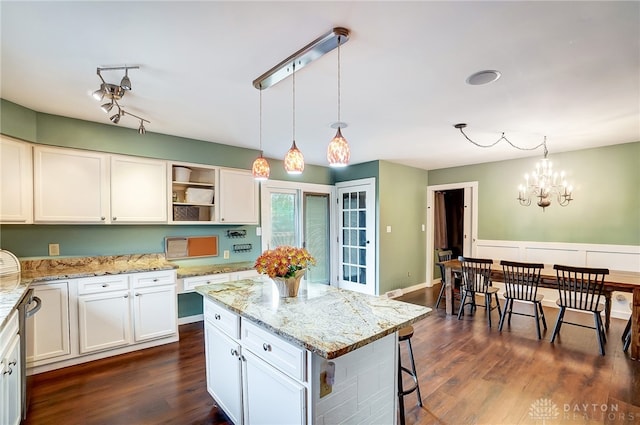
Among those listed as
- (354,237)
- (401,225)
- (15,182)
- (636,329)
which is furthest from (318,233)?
(636,329)

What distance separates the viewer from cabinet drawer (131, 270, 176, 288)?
3074 millimetres

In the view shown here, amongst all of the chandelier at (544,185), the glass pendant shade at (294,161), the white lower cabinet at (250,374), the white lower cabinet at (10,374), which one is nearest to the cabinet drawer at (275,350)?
the white lower cabinet at (250,374)

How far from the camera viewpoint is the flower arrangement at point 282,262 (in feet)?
6.46

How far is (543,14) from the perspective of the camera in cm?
152

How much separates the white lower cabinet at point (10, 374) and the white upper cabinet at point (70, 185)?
1.39 m

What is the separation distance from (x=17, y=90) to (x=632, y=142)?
6908 mm

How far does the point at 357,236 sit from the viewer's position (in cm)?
552

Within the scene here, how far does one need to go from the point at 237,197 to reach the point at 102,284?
1851 millimetres

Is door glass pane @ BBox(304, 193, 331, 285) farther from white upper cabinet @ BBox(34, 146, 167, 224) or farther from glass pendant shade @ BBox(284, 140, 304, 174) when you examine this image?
glass pendant shade @ BBox(284, 140, 304, 174)

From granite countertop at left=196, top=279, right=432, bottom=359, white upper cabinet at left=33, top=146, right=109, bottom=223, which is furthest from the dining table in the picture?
white upper cabinet at left=33, top=146, right=109, bottom=223

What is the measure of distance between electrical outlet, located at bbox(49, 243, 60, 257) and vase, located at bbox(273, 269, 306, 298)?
2.66m

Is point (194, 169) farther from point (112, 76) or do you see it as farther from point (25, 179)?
point (112, 76)

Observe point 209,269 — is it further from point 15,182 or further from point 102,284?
point 15,182

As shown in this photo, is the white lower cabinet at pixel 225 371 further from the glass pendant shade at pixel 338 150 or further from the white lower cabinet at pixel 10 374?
the glass pendant shade at pixel 338 150
